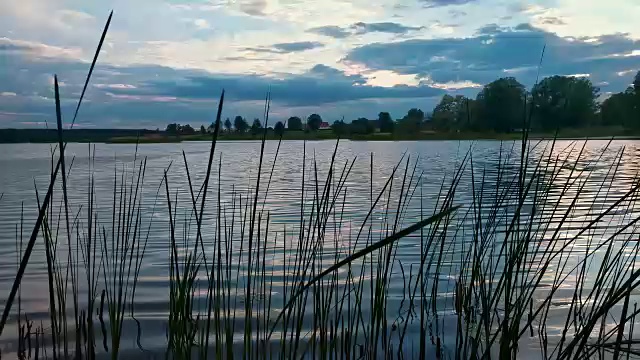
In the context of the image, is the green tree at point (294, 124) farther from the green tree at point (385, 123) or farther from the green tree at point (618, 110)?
the green tree at point (618, 110)

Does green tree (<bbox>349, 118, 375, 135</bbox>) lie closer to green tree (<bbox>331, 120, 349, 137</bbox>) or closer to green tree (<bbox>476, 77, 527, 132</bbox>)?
green tree (<bbox>331, 120, 349, 137</bbox>)

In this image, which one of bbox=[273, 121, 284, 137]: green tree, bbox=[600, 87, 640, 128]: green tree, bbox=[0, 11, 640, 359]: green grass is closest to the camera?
bbox=[0, 11, 640, 359]: green grass

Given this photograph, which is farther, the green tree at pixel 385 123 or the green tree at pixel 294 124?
the green tree at pixel 385 123

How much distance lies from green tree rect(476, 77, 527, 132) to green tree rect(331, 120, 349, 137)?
0.94 meters

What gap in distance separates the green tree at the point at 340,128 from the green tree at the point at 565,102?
3.68ft

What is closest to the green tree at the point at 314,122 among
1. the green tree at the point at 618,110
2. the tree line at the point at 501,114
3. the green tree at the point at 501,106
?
the tree line at the point at 501,114

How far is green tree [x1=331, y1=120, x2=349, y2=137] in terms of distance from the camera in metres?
3.45

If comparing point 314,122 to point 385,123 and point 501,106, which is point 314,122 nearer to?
point 385,123

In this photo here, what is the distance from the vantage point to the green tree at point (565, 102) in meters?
3.39

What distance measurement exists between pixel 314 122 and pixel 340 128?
39 cm

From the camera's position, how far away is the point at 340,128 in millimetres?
3479

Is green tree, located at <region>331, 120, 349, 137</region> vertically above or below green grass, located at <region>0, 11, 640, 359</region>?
above

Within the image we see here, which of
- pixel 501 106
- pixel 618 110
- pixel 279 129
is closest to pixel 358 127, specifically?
pixel 279 129

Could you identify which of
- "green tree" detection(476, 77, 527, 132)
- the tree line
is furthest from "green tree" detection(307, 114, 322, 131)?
"green tree" detection(476, 77, 527, 132)
